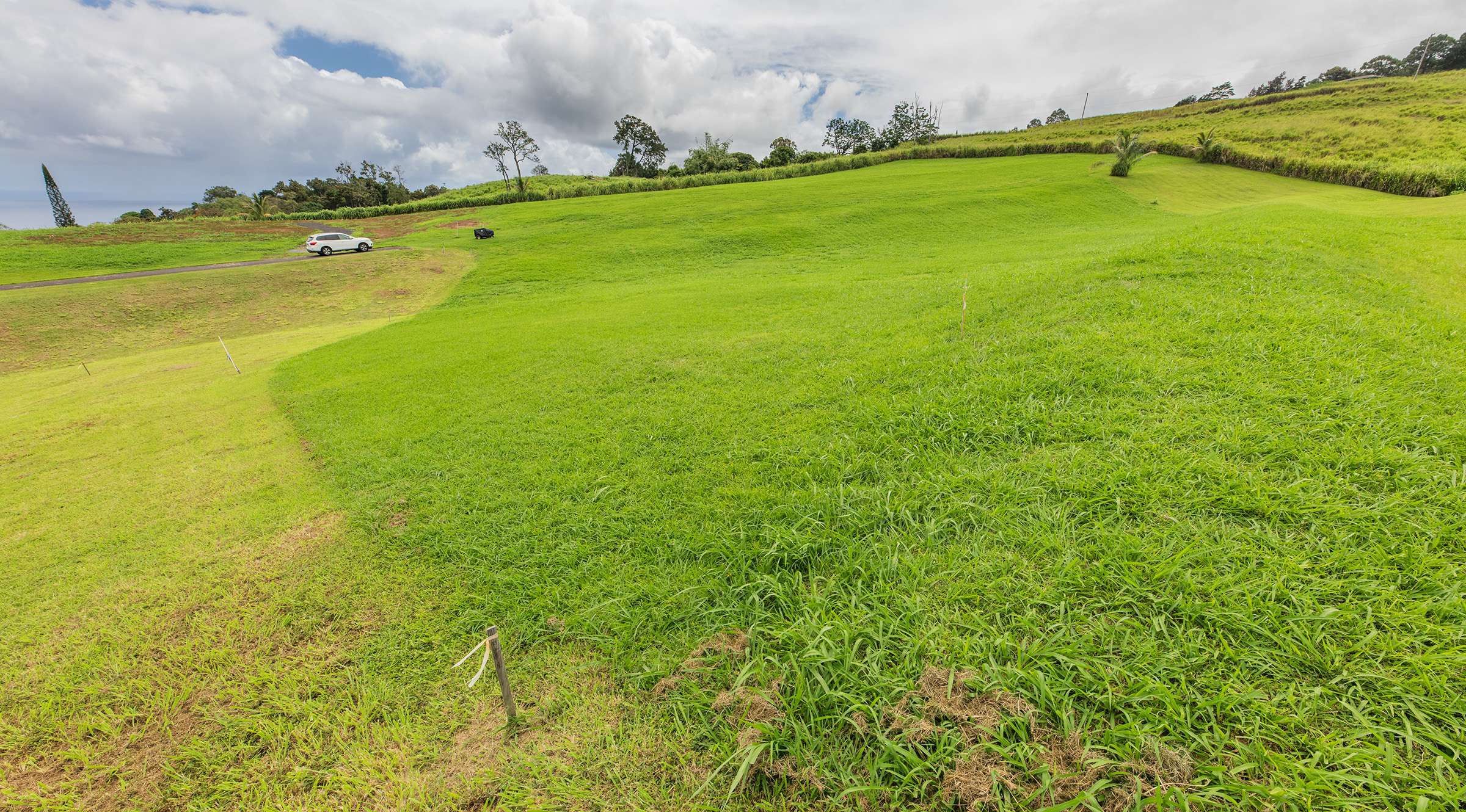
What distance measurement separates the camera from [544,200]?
45156mm

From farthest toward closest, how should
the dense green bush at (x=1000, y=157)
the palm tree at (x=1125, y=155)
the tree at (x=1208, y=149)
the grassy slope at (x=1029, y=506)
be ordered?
the tree at (x=1208, y=149) → the palm tree at (x=1125, y=155) → the dense green bush at (x=1000, y=157) → the grassy slope at (x=1029, y=506)

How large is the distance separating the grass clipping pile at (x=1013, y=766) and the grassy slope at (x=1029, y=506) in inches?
1.9

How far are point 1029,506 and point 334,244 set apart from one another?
1424 inches

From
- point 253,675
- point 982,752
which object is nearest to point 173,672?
point 253,675

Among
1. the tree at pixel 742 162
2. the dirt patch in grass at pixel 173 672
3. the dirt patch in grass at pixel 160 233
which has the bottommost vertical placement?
the dirt patch in grass at pixel 173 672

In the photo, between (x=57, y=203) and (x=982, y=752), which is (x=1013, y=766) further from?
(x=57, y=203)

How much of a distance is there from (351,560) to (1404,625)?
20.3 ft

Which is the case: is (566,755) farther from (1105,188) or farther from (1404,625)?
(1105,188)

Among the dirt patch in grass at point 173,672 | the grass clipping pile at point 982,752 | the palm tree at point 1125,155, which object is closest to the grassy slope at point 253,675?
the dirt patch in grass at point 173,672

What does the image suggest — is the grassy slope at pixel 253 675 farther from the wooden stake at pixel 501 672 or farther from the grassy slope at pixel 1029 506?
the grassy slope at pixel 1029 506

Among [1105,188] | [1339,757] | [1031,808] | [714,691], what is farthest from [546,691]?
[1105,188]

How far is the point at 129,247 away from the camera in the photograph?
28.1 m

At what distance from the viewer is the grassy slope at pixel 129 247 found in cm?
2466

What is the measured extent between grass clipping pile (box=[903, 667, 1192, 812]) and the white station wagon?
3592 centimetres
